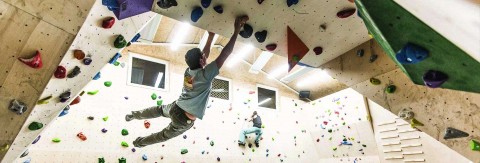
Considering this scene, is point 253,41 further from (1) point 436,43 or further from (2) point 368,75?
(1) point 436,43

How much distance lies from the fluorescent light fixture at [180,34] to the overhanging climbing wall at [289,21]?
378 centimetres

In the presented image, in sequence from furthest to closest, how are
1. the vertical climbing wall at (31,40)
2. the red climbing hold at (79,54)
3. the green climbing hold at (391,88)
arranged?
the green climbing hold at (391,88)
the red climbing hold at (79,54)
the vertical climbing wall at (31,40)

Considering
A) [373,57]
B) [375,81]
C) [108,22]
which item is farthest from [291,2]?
[108,22]

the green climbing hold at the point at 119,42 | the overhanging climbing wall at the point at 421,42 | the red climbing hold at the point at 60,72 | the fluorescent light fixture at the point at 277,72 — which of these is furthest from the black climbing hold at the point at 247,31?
the fluorescent light fixture at the point at 277,72

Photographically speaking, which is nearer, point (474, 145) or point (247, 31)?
point (474, 145)

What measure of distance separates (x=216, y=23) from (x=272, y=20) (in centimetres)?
42

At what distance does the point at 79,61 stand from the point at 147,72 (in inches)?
198

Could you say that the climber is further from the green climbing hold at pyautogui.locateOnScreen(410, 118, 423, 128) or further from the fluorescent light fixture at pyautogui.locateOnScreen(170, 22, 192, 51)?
the green climbing hold at pyautogui.locateOnScreen(410, 118, 423, 128)

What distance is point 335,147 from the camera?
7.29 meters

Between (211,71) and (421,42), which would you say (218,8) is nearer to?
(211,71)

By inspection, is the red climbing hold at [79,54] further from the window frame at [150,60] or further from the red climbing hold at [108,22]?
the window frame at [150,60]

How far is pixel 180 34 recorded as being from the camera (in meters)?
6.48

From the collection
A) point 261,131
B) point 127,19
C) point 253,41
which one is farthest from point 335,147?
point 127,19

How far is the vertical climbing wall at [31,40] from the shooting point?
4.64 feet
